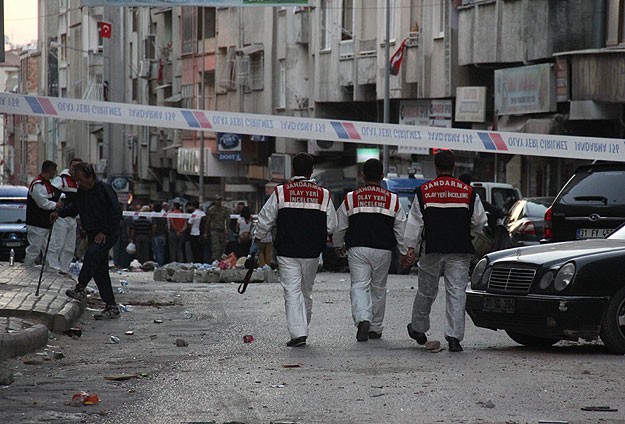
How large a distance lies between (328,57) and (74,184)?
26.8 m

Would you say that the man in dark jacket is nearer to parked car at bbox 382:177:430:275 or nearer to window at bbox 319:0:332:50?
parked car at bbox 382:177:430:275

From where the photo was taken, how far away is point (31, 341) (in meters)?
13.0

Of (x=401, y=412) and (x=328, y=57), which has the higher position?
(x=328, y=57)

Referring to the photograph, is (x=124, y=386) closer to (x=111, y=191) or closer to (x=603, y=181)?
(x=111, y=191)

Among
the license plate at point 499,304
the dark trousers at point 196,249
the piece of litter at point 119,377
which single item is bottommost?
the dark trousers at point 196,249

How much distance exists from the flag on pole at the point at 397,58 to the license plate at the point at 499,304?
2894 centimetres

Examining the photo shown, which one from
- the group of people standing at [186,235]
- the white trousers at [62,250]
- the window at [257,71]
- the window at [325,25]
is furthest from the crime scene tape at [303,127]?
the window at [257,71]

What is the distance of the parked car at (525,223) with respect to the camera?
2472 cm

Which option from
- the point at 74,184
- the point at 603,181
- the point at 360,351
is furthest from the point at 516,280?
the point at 74,184

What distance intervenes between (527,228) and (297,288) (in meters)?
11.5

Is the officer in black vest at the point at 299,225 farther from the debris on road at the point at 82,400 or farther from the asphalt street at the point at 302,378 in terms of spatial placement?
the debris on road at the point at 82,400

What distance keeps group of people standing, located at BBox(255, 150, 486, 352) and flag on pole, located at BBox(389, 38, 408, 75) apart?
27731 mm

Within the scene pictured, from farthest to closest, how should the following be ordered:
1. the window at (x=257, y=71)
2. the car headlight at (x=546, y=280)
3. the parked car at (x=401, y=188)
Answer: the window at (x=257, y=71) → the parked car at (x=401, y=188) → the car headlight at (x=546, y=280)

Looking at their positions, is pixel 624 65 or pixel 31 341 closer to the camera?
pixel 31 341
